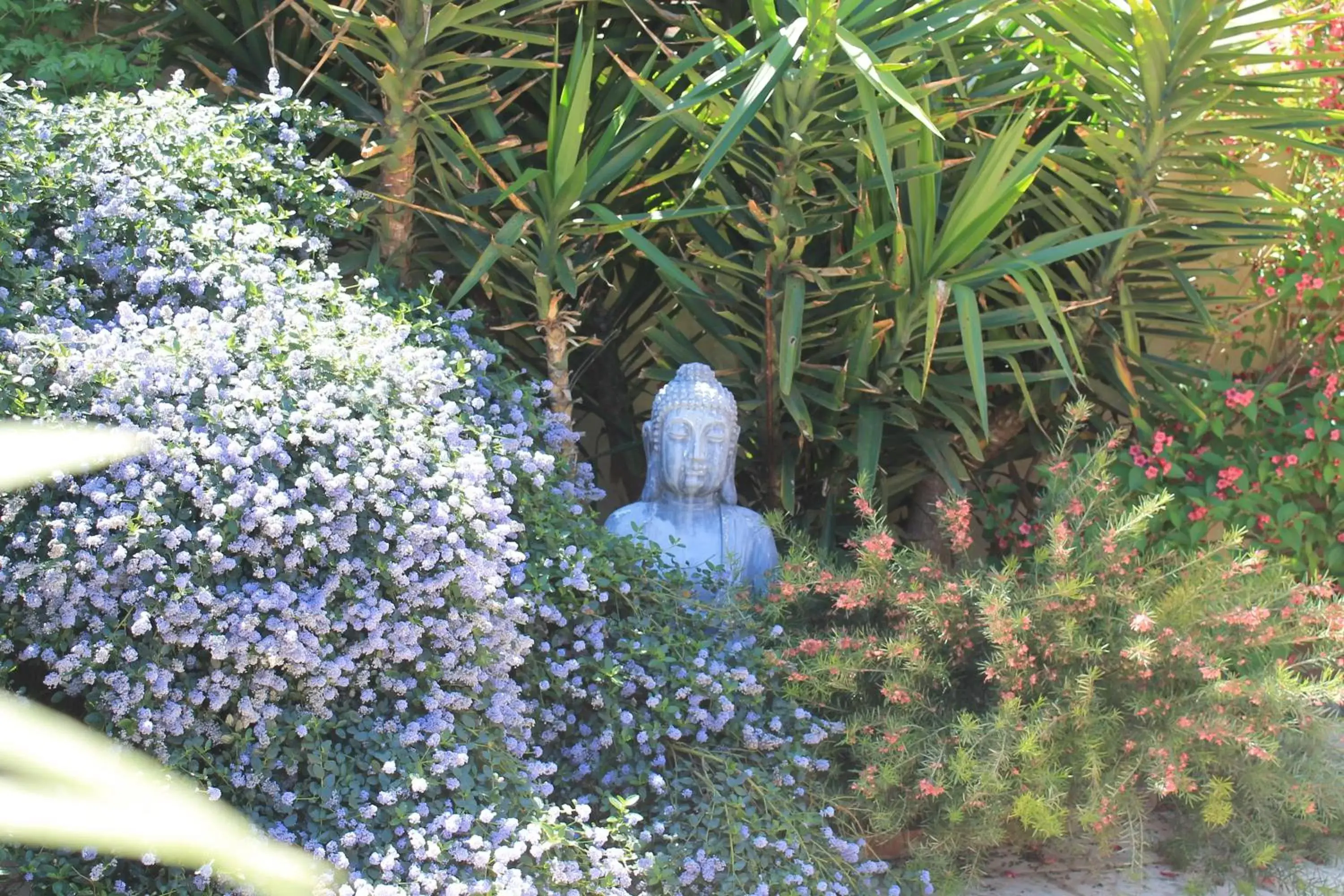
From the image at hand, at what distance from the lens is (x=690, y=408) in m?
3.77

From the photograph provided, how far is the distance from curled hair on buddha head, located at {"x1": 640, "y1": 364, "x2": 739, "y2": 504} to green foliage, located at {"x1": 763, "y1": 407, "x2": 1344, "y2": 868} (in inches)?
20.2

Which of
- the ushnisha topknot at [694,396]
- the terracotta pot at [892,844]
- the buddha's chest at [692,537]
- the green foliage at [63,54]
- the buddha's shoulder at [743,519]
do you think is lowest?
the terracotta pot at [892,844]

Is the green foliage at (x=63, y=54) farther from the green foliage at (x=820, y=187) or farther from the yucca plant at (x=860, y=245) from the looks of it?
the yucca plant at (x=860, y=245)

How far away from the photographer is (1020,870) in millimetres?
3658

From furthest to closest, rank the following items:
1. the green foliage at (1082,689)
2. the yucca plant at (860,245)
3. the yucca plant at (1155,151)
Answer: the yucca plant at (1155,151) < the yucca plant at (860,245) < the green foliage at (1082,689)

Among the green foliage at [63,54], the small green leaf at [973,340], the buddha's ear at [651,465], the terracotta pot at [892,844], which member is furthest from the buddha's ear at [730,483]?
the green foliage at [63,54]

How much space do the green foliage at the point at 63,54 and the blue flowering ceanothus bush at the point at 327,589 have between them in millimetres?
422

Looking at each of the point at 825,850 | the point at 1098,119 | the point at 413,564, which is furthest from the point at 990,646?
the point at 1098,119

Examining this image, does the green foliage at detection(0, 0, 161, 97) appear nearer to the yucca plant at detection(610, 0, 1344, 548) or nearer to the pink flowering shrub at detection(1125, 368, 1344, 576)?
the yucca plant at detection(610, 0, 1344, 548)

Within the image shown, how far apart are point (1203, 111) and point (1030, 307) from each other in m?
0.81

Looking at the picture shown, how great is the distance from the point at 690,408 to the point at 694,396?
0.03 m

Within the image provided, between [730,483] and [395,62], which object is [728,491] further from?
[395,62]

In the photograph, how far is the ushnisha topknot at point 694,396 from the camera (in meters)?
3.78

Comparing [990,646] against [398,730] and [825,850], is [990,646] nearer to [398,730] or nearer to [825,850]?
[825,850]
